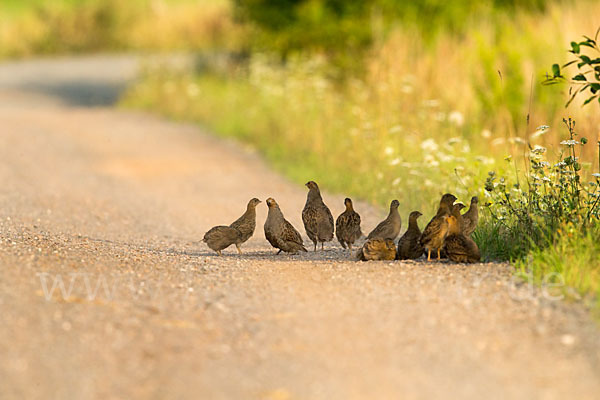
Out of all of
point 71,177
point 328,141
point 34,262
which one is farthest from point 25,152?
point 34,262

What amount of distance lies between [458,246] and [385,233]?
973 millimetres

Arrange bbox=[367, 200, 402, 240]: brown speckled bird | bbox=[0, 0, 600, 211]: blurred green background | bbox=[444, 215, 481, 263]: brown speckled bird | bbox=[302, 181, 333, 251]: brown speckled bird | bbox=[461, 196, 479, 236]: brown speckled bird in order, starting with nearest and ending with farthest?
bbox=[444, 215, 481, 263]: brown speckled bird → bbox=[461, 196, 479, 236]: brown speckled bird → bbox=[367, 200, 402, 240]: brown speckled bird → bbox=[302, 181, 333, 251]: brown speckled bird → bbox=[0, 0, 600, 211]: blurred green background

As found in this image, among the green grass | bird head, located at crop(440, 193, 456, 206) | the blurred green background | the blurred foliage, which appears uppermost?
the blurred foliage

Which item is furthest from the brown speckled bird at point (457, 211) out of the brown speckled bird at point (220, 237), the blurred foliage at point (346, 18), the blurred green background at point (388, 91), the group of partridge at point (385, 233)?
the blurred foliage at point (346, 18)

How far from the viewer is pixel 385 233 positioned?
8195mm

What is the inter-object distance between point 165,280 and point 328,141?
8450mm

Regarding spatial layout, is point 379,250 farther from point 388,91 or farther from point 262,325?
point 388,91

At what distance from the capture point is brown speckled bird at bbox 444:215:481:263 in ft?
24.1

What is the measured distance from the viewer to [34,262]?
22.8 ft

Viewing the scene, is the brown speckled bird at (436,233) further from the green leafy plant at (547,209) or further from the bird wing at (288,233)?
the bird wing at (288,233)

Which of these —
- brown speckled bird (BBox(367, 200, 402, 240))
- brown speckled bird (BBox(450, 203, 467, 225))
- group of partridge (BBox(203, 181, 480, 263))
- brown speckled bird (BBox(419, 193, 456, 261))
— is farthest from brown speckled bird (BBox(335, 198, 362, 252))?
brown speckled bird (BBox(450, 203, 467, 225))

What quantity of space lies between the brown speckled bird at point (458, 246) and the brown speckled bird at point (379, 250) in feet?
1.56

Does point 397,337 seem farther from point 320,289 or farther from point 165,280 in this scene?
point 165,280

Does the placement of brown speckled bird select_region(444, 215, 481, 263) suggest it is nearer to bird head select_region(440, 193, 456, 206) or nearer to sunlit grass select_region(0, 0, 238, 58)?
bird head select_region(440, 193, 456, 206)
